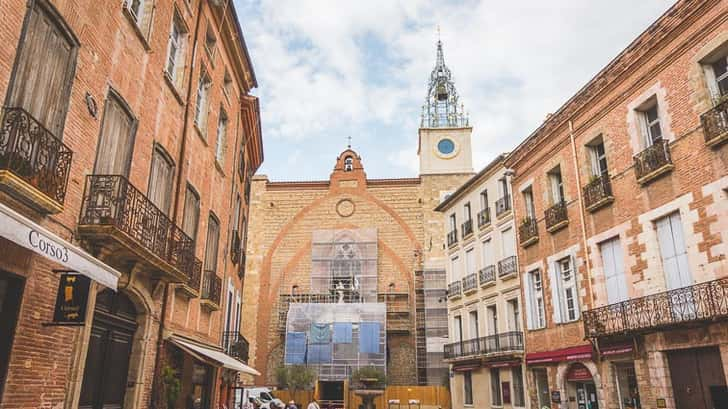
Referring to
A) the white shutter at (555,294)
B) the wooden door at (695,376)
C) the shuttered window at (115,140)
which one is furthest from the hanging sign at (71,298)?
the white shutter at (555,294)

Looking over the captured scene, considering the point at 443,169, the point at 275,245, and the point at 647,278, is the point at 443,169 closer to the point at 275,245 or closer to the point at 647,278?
the point at 275,245

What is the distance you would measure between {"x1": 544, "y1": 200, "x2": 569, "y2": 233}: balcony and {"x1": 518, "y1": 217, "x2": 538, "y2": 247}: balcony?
3.63ft

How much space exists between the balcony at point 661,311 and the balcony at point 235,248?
10565mm

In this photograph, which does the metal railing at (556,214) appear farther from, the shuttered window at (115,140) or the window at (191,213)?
the shuttered window at (115,140)

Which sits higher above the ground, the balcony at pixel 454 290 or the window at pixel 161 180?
the balcony at pixel 454 290

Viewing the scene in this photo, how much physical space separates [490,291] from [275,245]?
19185 mm

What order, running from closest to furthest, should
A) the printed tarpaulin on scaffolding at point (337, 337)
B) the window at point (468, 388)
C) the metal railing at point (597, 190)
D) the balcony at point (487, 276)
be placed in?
the metal railing at point (597, 190) < the balcony at point (487, 276) < the window at point (468, 388) < the printed tarpaulin on scaffolding at point (337, 337)

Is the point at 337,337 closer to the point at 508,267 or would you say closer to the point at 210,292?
the point at 508,267

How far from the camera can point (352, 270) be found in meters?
37.5

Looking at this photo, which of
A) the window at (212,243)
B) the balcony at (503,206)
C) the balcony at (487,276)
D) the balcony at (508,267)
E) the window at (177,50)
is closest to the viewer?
the window at (177,50)

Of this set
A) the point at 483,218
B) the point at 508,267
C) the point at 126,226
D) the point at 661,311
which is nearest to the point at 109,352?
the point at 126,226

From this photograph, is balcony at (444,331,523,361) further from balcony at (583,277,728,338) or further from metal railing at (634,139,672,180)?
metal railing at (634,139,672,180)

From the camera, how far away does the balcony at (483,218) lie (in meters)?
24.8

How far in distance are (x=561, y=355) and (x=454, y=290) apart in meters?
10.6
